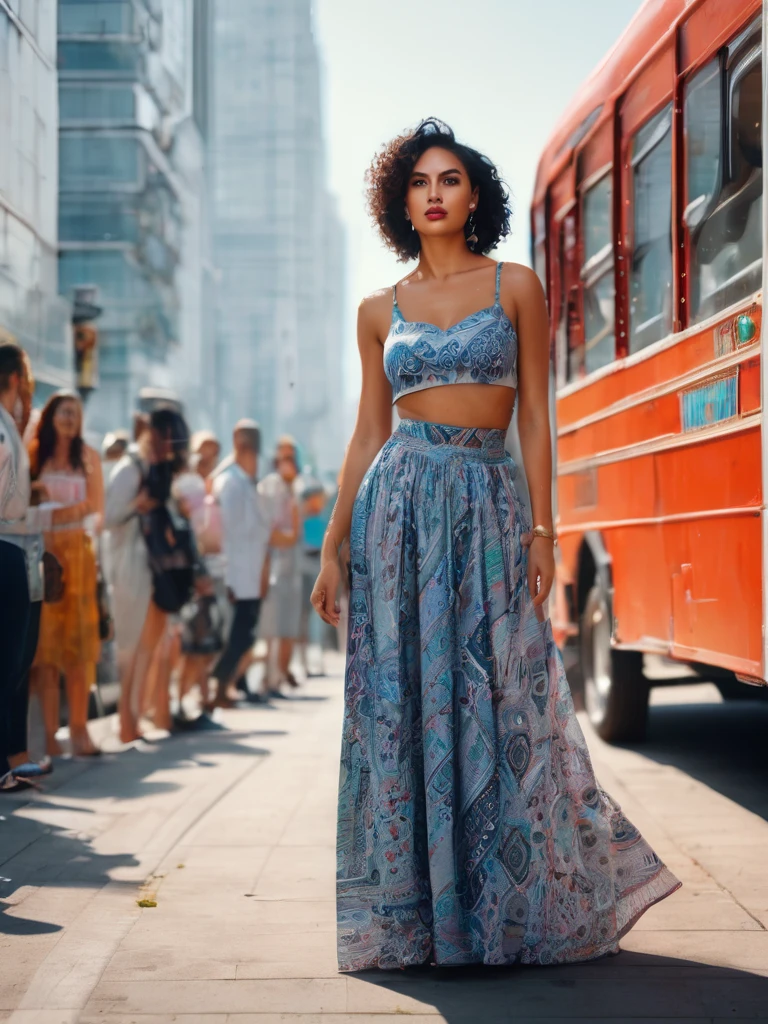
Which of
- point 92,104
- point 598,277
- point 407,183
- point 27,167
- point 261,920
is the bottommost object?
point 261,920

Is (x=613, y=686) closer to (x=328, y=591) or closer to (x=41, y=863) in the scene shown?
(x=41, y=863)

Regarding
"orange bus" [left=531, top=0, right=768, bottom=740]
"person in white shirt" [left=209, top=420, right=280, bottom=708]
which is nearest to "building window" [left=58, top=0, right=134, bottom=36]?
"orange bus" [left=531, top=0, right=768, bottom=740]

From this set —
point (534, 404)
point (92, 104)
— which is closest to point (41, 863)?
point (534, 404)

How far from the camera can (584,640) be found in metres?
8.55

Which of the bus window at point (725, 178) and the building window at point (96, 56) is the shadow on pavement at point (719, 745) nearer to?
the bus window at point (725, 178)

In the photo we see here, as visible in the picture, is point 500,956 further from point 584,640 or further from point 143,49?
point 143,49

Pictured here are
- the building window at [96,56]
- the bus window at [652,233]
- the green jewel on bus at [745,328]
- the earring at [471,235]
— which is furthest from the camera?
the building window at [96,56]

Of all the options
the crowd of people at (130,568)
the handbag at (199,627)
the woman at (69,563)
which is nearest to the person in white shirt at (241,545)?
the crowd of people at (130,568)

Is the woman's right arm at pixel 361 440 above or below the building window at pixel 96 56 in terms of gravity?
below

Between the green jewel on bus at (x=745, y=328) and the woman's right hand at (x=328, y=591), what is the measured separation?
5.80ft

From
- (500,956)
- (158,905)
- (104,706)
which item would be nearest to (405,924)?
(500,956)

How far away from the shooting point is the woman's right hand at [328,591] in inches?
155

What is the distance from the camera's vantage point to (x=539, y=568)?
3799 mm

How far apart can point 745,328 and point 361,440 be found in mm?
1639
